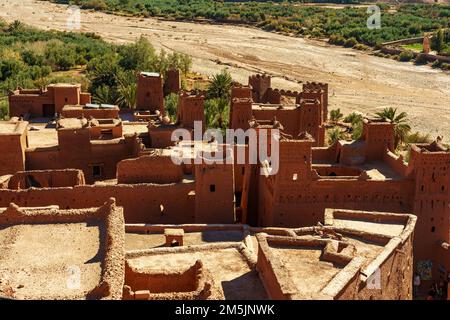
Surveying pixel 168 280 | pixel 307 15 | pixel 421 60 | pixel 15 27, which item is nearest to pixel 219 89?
pixel 168 280

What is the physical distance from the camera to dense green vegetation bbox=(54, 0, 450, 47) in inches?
3204

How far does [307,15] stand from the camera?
3907 inches

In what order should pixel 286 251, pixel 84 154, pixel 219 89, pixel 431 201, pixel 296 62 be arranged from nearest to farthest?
pixel 286 251, pixel 431 201, pixel 84 154, pixel 219 89, pixel 296 62

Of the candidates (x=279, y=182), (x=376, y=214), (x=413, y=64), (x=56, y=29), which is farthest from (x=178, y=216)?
(x=56, y=29)

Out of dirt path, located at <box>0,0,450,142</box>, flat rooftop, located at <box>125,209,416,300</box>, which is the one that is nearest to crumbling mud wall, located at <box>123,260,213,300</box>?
flat rooftop, located at <box>125,209,416,300</box>

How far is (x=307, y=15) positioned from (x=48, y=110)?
247ft

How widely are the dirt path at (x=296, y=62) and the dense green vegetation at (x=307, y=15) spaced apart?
4.70 meters

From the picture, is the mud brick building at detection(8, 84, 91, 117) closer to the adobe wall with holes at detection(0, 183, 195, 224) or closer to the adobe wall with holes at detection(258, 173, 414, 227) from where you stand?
the adobe wall with holes at detection(0, 183, 195, 224)

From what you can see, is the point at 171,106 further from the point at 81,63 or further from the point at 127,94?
the point at 81,63

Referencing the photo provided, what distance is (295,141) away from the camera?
18969mm

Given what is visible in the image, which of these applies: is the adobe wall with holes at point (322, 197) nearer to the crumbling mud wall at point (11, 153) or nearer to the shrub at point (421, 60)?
the crumbling mud wall at point (11, 153)
